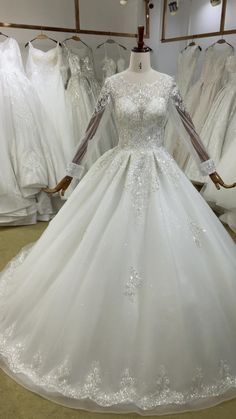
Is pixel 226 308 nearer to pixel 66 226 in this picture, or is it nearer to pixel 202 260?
pixel 202 260

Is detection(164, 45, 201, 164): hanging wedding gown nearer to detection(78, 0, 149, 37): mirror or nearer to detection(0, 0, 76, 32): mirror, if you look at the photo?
detection(78, 0, 149, 37): mirror

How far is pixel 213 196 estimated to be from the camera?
2.81 meters

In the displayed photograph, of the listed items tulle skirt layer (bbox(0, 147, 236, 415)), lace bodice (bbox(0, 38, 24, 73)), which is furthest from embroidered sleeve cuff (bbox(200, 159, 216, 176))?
lace bodice (bbox(0, 38, 24, 73))

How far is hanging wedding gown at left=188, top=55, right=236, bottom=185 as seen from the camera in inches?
115

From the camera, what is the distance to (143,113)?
1.49m

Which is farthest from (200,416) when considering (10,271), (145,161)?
(10,271)

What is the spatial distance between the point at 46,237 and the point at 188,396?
942 millimetres

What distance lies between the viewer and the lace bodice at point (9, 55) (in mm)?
2736

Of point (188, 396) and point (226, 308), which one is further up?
point (226, 308)

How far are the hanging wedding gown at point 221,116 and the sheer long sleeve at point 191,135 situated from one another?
4.50ft

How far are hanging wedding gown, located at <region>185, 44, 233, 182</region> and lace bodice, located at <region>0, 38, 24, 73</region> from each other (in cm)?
166

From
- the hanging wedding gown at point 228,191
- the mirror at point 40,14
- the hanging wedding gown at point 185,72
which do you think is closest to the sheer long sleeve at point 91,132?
the hanging wedding gown at point 228,191

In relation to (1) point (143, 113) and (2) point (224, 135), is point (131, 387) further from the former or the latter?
(2) point (224, 135)

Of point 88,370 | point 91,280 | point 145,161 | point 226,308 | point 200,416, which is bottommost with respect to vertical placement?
point 200,416
